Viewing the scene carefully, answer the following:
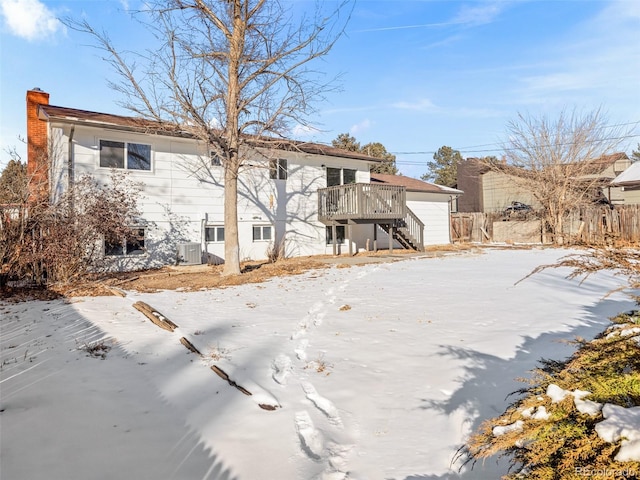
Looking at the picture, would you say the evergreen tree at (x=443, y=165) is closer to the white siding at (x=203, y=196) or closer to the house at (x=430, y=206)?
the house at (x=430, y=206)

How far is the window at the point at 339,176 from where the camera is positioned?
19.1 meters

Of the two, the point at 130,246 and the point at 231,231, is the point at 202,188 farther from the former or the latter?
the point at 231,231

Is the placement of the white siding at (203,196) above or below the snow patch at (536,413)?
above

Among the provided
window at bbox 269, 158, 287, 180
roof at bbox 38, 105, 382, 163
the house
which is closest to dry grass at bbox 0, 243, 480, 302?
roof at bbox 38, 105, 382, 163

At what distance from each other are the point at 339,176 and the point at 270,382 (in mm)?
16187

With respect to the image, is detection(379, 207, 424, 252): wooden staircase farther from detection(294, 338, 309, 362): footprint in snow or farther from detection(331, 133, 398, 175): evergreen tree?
detection(331, 133, 398, 175): evergreen tree

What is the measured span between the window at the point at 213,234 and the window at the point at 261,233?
1489 millimetres

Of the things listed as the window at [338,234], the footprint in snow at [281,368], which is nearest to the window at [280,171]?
the window at [338,234]

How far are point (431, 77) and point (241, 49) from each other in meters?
10.3

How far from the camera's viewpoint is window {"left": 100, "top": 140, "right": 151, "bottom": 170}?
13008 millimetres

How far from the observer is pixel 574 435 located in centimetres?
143

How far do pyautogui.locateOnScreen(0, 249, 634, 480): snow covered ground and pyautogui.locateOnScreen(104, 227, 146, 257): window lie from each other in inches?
212

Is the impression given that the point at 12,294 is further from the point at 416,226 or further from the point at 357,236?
the point at 416,226

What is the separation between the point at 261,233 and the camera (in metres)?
16.5
